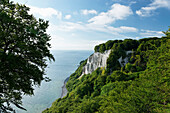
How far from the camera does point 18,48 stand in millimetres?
8711

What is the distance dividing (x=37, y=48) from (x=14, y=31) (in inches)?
87.6

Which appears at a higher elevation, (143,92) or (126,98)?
(143,92)

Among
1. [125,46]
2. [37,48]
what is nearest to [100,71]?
[125,46]

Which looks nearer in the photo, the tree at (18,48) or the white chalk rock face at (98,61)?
the tree at (18,48)

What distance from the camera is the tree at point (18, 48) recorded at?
7711mm

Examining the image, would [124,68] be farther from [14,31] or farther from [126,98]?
[14,31]

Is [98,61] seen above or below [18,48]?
below

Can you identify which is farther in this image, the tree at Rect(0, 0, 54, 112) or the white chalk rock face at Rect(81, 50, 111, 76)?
the white chalk rock face at Rect(81, 50, 111, 76)

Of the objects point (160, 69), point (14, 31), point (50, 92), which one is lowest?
point (50, 92)

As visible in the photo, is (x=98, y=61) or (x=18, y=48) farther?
(x=98, y=61)

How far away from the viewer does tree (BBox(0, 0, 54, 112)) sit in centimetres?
771

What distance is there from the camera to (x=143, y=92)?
1581 centimetres

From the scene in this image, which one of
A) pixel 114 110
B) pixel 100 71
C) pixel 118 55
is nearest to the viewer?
pixel 114 110

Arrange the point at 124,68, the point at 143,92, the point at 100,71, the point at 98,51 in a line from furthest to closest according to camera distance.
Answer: the point at 98,51 < the point at 100,71 < the point at 124,68 < the point at 143,92
